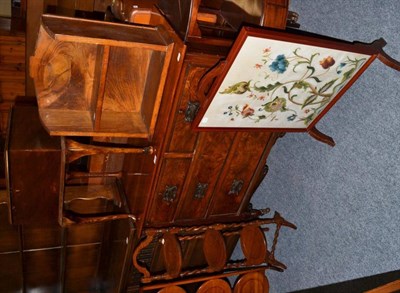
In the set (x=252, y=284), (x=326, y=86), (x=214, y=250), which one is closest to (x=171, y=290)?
(x=214, y=250)

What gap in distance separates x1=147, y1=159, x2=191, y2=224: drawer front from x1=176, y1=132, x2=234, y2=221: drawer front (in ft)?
0.13

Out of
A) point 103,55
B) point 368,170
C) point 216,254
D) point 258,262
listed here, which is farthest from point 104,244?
point 368,170

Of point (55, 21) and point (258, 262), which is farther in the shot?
point (258, 262)

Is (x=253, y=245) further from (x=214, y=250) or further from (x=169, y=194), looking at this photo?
(x=169, y=194)

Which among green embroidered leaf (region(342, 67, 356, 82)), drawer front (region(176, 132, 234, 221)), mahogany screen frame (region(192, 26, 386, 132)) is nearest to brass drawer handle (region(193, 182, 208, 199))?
drawer front (region(176, 132, 234, 221))

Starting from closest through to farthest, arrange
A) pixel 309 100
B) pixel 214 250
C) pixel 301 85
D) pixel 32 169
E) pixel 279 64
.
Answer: pixel 279 64, pixel 301 85, pixel 309 100, pixel 32 169, pixel 214 250

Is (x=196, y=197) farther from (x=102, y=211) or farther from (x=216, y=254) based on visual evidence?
(x=102, y=211)

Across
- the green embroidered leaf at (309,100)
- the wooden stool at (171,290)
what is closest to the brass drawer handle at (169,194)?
the wooden stool at (171,290)

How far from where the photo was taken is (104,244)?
2.16m

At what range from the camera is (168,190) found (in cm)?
166

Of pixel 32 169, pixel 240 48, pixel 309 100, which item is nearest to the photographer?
pixel 240 48

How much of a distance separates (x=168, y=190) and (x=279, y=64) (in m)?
0.77

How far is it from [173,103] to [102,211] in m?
1.02

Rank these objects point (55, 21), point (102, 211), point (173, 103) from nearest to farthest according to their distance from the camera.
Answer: point (55, 21), point (173, 103), point (102, 211)
